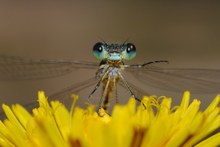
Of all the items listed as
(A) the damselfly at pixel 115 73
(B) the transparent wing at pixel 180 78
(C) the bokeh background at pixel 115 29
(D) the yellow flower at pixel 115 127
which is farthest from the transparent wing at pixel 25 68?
(C) the bokeh background at pixel 115 29

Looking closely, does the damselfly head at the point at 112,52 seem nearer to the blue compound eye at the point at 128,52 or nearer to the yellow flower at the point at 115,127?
the blue compound eye at the point at 128,52

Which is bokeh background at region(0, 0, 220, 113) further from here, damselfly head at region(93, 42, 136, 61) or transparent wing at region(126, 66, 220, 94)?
damselfly head at region(93, 42, 136, 61)

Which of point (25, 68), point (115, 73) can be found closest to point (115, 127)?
point (115, 73)

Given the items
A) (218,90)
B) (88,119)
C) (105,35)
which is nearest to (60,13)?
(105,35)

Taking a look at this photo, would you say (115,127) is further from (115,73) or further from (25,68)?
(25,68)

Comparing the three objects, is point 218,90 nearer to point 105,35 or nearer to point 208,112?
point 208,112
